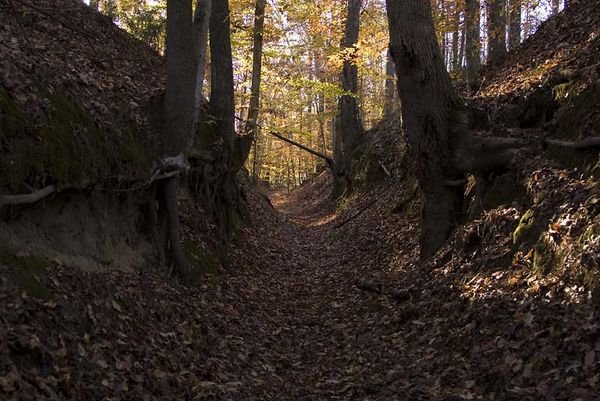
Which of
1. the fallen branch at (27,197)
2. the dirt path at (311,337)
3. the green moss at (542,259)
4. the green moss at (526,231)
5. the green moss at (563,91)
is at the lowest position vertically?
the dirt path at (311,337)

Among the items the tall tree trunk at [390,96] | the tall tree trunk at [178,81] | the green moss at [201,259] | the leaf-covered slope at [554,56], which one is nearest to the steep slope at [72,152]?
the tall tree trunk at [178,81]

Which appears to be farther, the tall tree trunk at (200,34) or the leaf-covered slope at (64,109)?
the tall tree trunk at (200,34)

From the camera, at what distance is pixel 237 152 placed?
14.4m

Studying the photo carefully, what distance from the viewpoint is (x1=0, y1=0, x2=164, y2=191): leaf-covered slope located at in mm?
5742

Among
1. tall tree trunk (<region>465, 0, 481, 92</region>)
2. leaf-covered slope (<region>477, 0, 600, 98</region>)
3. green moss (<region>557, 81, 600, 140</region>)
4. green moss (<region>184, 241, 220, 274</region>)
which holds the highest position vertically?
tall tree trunk (<region>465, 0, 481, 92</region>)

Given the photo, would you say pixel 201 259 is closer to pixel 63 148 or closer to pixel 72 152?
pixel 72 152

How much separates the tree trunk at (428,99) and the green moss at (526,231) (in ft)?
7.95

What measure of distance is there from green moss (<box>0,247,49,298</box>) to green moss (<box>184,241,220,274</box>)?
3936 mm

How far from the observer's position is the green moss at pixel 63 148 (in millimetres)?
5621

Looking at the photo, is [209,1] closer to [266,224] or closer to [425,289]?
[425,289]

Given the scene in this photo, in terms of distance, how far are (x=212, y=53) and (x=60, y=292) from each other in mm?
8719

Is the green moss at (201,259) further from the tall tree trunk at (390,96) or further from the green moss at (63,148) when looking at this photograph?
the tall tree trunk at (390,96)

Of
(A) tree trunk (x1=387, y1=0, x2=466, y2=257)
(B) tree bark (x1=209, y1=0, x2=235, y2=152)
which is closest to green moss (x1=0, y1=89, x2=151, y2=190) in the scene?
(B) tree bark (x1=209, y1=0, x2=235, y2=152)

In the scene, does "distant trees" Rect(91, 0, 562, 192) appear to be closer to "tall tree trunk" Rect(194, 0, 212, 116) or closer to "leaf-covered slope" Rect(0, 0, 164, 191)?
"tall tree trunk" Rect(194, 0, 212, 116)
